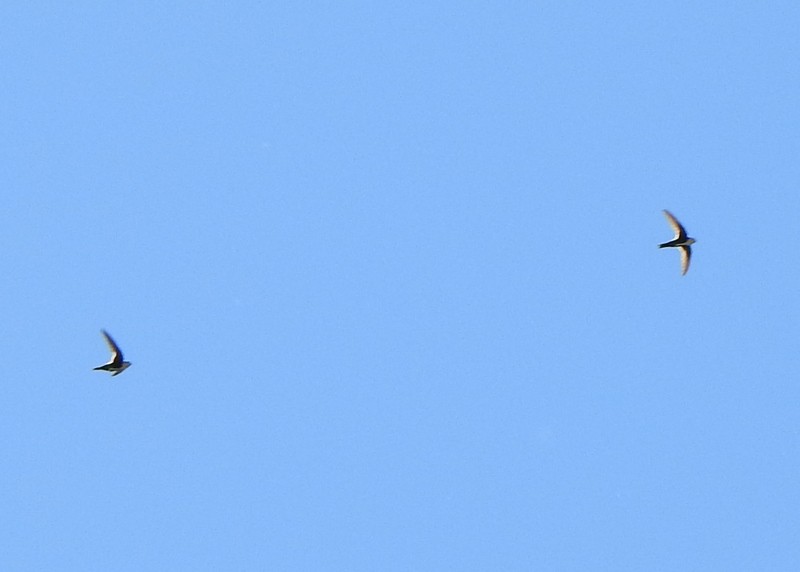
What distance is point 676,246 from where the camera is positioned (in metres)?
66.5

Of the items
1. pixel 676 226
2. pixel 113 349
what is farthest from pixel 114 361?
pixel 676 226

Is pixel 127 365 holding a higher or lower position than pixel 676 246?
higher

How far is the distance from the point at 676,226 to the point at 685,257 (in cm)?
203

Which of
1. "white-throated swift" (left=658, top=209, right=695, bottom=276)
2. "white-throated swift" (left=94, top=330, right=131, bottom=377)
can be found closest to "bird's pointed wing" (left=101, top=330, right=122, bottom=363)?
"white-throated swift" (left=94, top=330, right=131, bottom=377)

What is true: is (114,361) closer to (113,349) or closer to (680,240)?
(113,349)

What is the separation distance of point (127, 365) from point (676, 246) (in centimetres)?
2636

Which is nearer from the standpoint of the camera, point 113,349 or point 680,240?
point 113,349

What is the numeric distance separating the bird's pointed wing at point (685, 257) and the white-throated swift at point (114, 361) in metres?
26.6

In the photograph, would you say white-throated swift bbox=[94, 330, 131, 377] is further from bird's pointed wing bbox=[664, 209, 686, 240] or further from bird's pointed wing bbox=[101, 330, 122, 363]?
bird's pointed wing bbox=[664, 209, 686, 240]

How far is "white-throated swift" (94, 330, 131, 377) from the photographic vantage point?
198 ft

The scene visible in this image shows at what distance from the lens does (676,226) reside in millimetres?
65750

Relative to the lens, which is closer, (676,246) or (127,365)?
(127,365)

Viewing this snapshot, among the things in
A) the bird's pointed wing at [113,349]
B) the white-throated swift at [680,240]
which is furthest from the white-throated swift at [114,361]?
the white-throated swift at [680,240]

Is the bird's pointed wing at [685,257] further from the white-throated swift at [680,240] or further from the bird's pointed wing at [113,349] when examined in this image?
the bird's pointed wing at [113,349]
